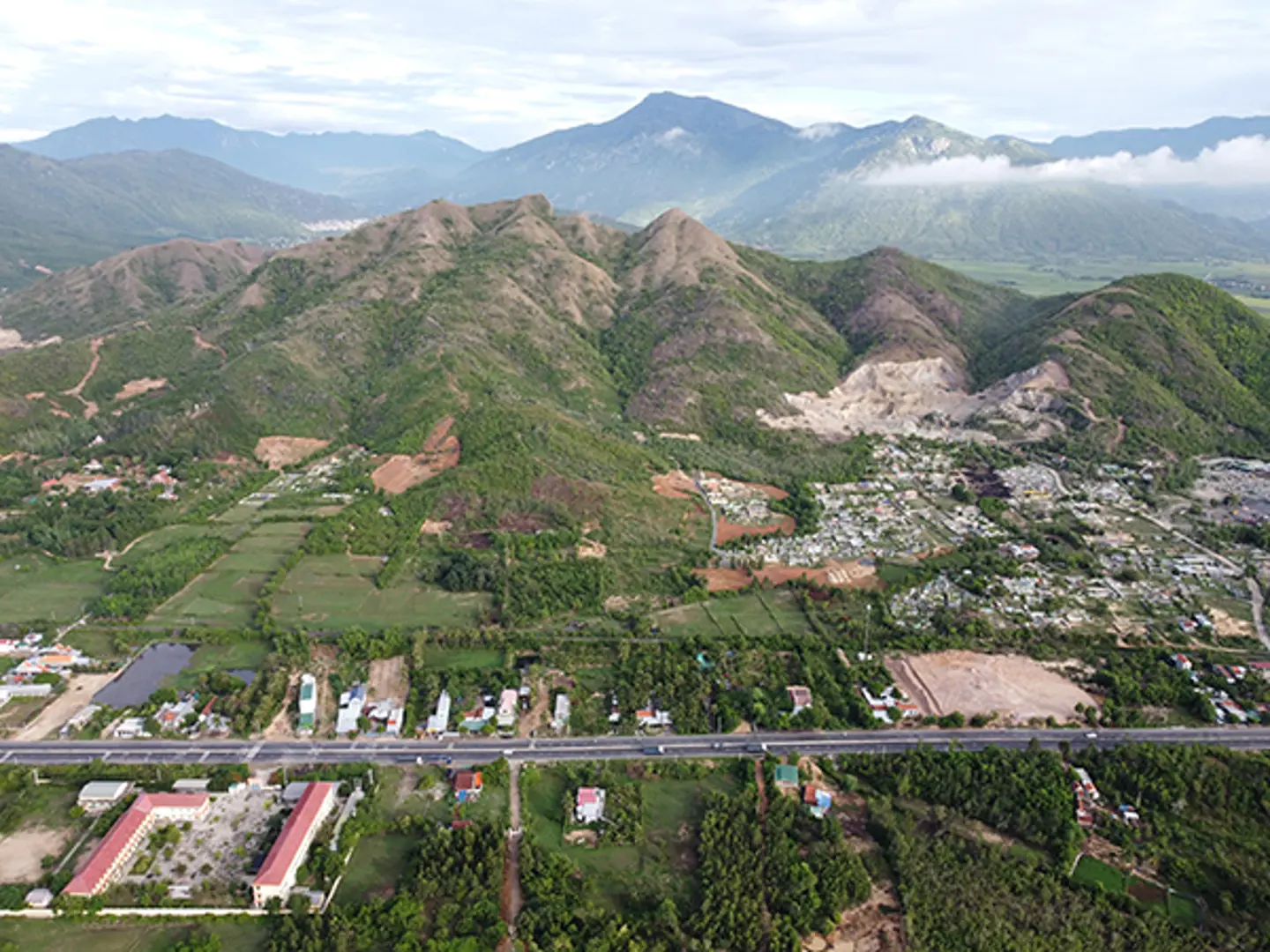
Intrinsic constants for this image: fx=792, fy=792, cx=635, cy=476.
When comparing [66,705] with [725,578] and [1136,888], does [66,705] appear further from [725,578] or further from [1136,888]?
[1136,888]

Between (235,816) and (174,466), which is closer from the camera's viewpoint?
(235,816)

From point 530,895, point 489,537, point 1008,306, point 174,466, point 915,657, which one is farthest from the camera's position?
point 1008,306

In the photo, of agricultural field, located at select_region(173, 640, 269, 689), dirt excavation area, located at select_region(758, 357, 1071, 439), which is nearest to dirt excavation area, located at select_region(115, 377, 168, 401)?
agricultural field, located at select_region(173, 640, 269, 689)

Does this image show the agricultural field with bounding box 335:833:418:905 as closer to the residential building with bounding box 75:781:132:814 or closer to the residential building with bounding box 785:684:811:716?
the residential building with bounding box 75:781:132:814

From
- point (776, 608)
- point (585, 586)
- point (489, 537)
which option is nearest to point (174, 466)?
point (489, 537)

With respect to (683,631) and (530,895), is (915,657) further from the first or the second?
(530,895)

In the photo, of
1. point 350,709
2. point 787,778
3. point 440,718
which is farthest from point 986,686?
point 350,709

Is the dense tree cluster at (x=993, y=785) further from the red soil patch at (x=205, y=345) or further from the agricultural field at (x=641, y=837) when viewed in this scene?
the red soil patch at (x=205, y=345)
